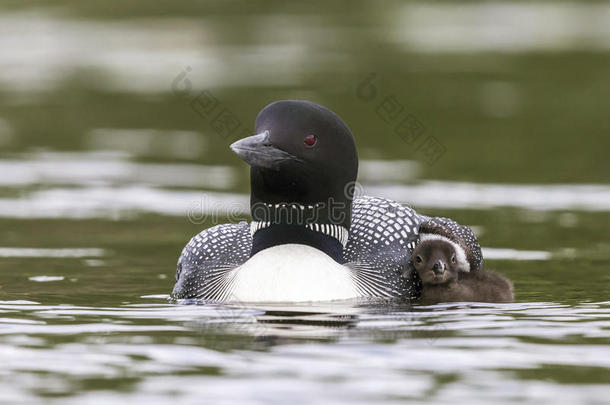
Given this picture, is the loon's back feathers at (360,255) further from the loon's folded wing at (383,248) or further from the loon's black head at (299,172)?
the loon's black head at (299,172)

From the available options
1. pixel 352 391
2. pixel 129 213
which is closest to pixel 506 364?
pixel 352 391

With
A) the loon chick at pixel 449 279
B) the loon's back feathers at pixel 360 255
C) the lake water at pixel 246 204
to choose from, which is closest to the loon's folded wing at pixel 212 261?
the loon's back feathers at pixel 360 255

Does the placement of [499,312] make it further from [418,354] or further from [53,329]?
[53,329]

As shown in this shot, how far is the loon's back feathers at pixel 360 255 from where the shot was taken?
7637 mm

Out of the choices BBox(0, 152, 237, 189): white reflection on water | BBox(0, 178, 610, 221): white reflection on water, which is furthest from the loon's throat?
BBox(0, 152, 237, 189): white reflection on water

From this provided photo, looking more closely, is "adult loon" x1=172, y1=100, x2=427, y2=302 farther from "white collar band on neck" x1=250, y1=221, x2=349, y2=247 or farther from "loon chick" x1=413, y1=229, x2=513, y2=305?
"loon chick" x1=413, y1=229, x2=513, y2=305

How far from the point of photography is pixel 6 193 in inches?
508

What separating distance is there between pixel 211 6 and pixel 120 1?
2675 millimetres

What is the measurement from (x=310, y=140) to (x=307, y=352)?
1.47 m

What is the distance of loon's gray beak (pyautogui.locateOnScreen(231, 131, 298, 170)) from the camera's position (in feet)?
23.2

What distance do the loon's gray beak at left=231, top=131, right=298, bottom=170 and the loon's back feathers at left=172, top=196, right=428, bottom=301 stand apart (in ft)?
2.48

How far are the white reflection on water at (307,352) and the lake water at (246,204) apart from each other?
0.02 m

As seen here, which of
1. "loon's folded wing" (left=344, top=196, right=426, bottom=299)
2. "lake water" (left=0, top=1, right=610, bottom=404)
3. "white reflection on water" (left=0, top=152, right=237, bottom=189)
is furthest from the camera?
"white reflection on water" (left=0, top=152, right=237, bottom=189)

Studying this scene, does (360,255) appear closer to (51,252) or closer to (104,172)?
(51,252)
